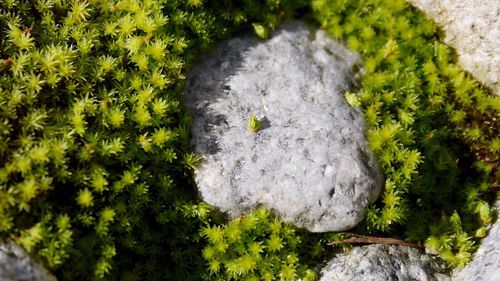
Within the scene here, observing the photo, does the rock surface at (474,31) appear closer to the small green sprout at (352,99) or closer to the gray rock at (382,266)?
the small green sprout at (352,99)

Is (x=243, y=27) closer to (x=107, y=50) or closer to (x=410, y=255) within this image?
(x=107, y=50)

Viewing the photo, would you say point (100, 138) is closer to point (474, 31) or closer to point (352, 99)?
point (352, 99)

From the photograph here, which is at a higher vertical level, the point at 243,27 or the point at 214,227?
the point at 243,27

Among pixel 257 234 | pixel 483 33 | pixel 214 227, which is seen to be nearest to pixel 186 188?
pixel 214 227

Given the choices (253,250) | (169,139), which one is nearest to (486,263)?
(253,250)

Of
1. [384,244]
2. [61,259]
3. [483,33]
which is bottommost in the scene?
[61,259]

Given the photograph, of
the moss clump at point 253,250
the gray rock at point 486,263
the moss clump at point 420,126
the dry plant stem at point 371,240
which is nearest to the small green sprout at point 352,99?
the moss clump at point 420,126

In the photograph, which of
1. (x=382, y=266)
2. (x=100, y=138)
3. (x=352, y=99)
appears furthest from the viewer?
(x=352, y=99)
